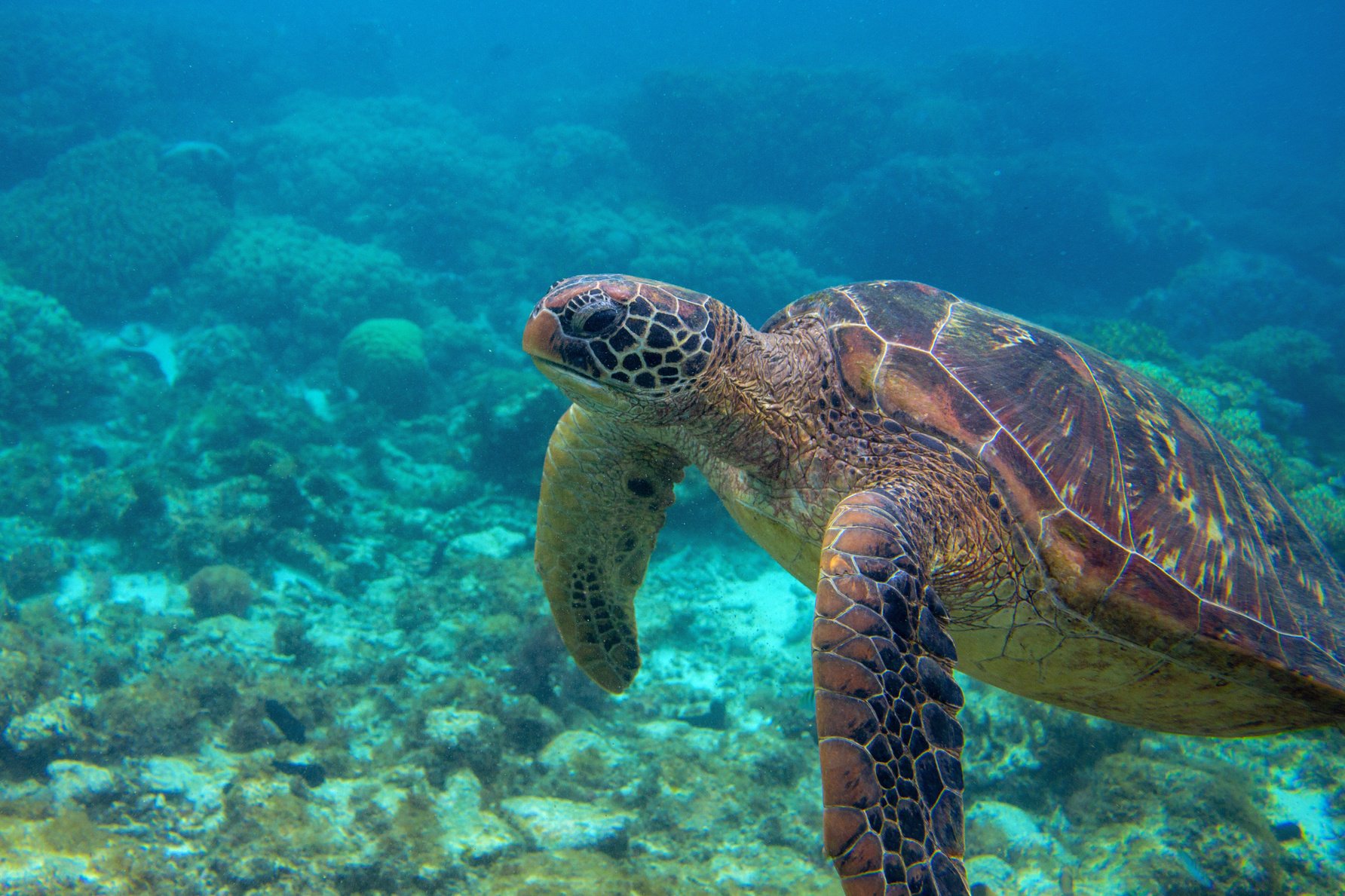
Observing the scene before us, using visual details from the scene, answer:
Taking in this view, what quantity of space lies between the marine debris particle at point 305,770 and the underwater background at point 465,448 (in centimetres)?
2

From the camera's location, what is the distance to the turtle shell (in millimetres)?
2152

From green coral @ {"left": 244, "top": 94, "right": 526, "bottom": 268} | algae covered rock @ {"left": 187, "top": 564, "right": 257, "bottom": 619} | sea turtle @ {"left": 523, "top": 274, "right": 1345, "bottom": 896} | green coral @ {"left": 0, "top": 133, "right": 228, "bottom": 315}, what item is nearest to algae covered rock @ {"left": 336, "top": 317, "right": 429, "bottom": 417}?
algae covered rock @ {"left": 187, "top": 564, "right": 257, "bottom": 619}

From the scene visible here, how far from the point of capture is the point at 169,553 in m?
6.54

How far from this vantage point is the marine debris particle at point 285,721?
4.30 metres

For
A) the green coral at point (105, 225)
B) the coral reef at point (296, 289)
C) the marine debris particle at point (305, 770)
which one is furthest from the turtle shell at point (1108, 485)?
the green coral at point (105, 225)

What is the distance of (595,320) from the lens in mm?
2145

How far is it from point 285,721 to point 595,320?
414cm

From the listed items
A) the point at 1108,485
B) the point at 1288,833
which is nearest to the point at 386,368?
the point at 1108,485

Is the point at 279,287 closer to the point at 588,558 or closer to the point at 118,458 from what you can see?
the point at 118,458

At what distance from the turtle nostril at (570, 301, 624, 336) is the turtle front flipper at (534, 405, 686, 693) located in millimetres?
903

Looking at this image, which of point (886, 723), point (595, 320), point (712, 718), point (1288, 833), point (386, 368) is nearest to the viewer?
point (886, 723)

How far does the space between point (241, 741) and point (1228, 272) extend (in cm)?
2670

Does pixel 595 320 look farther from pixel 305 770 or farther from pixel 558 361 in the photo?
pixel 305 770

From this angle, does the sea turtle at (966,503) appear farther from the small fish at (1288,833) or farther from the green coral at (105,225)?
the green coral at (105,225)
